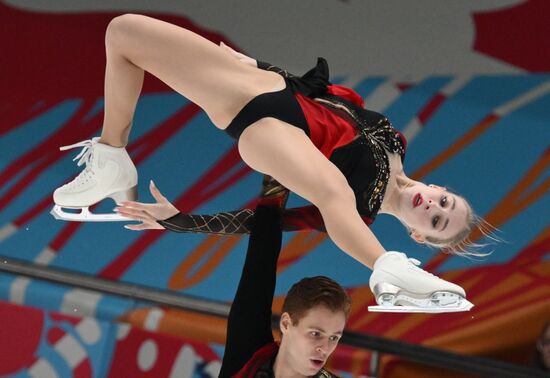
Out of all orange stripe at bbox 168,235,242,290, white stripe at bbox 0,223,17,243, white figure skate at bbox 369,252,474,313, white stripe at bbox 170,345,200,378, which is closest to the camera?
white figure skate at bbox 369,252,474,313

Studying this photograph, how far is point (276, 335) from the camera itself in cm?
363

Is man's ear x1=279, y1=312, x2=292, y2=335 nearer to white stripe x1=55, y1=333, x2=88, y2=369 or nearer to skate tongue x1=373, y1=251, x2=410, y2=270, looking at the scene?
skate tongue x1=373, y1=251, x2=410, y2=270

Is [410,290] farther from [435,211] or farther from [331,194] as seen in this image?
[435,211]

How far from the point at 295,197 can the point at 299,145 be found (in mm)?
2056

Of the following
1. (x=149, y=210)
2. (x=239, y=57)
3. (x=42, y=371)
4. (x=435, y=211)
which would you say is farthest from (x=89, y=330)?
(x=435, y=211)

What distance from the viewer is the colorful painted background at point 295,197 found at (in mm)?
3982

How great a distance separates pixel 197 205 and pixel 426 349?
1444 mm

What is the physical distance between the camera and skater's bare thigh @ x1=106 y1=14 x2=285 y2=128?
2.66 metres

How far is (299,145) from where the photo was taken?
8.36ft

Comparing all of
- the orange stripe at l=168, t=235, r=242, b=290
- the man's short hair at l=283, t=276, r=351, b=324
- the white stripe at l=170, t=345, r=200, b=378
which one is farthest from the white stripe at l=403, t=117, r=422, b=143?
the man's short hair at l=283, t=276, r=351, b=324

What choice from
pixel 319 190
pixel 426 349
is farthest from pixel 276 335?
pixel 319 190

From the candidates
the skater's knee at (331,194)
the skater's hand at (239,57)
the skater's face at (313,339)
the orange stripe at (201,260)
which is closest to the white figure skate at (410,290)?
the skater's knee at (331,194)

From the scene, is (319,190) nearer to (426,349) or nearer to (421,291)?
(421,291)

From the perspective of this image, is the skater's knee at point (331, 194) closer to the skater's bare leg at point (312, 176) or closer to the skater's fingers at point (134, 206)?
the skater's bare leg at point (312, 176)
